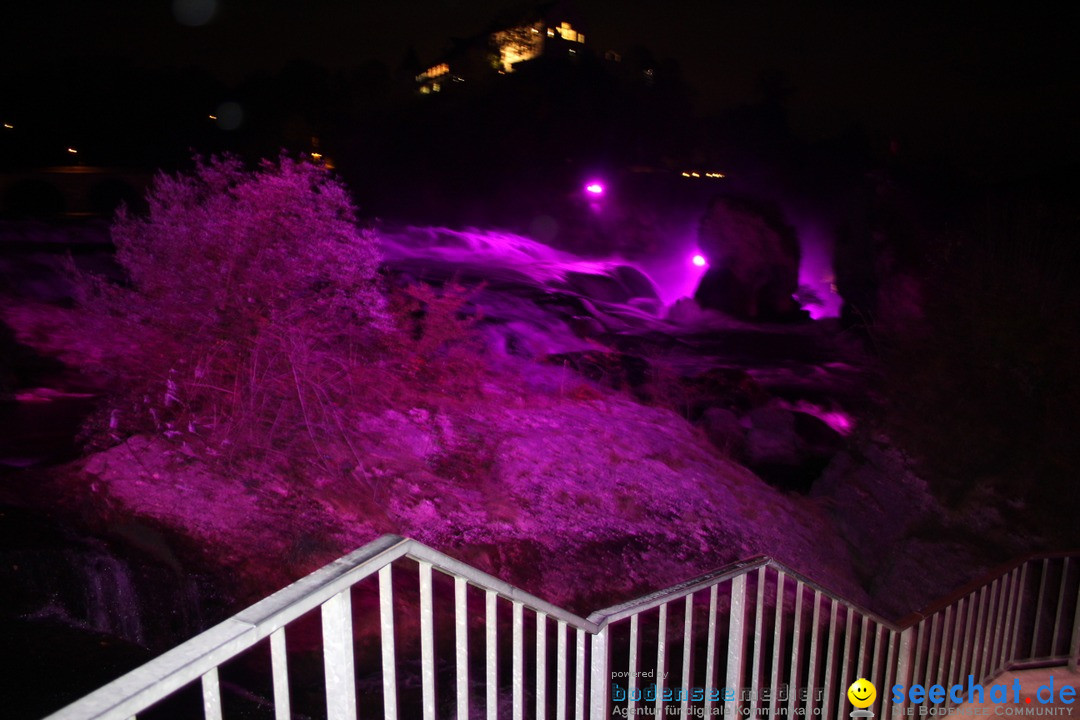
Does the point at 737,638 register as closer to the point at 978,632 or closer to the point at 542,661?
the point at 542,661

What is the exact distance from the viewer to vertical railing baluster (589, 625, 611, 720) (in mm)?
2049

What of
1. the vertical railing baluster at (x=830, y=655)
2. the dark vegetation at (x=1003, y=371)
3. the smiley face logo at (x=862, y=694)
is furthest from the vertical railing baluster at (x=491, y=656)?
the dark vegetation at (x=1003, y=371)

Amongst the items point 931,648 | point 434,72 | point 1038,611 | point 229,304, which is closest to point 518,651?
point 931,648

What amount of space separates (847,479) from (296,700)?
350 inches

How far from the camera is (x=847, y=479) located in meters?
10.9

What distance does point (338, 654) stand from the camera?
141 cm

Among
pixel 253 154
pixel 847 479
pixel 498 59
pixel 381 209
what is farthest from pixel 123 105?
pixel 847 479

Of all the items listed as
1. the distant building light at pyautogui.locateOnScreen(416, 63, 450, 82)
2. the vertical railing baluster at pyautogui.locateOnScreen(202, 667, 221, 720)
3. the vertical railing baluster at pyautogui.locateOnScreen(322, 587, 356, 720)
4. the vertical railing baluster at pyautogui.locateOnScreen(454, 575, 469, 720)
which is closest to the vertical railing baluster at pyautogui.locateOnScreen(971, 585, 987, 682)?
the vertical railing baluster at pyautogui.locateOnScreen(454, 575, 469, 720)

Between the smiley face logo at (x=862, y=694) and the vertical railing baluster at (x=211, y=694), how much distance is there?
8.22 ft

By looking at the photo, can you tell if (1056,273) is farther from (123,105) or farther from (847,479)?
(123,105)

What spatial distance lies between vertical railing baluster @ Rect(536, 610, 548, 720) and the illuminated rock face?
1120 inches

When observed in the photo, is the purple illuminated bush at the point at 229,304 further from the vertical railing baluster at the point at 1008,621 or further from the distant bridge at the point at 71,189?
the distant bridge at the point at 71,189

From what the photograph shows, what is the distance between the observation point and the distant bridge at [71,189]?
23.6m

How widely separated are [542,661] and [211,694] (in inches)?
42.7
